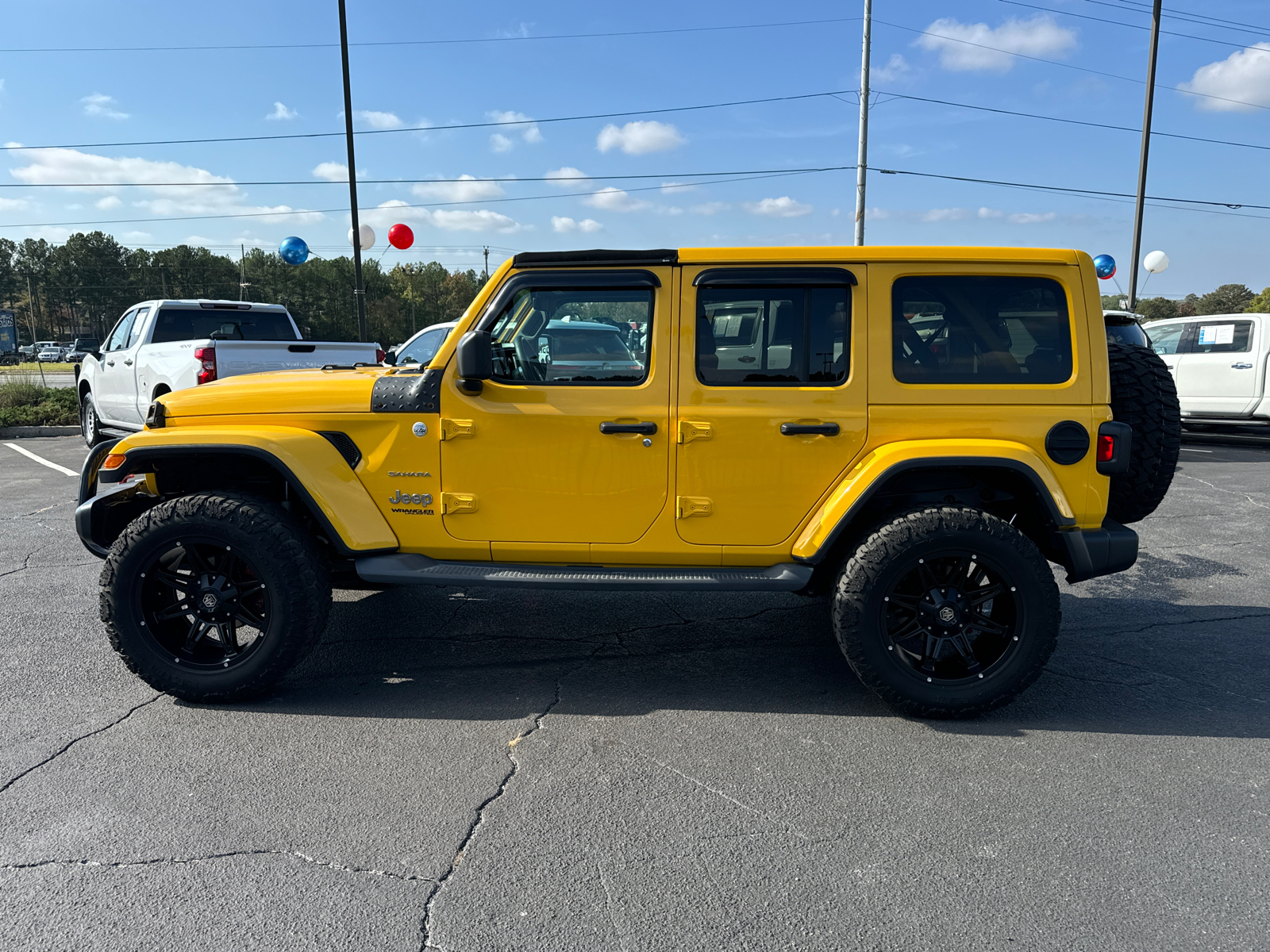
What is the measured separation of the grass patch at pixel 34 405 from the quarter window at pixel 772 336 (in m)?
14.9

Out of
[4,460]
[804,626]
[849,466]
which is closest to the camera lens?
[849,466]

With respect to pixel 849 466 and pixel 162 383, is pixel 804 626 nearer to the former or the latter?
pixel 849 466

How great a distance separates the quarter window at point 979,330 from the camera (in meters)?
3.60

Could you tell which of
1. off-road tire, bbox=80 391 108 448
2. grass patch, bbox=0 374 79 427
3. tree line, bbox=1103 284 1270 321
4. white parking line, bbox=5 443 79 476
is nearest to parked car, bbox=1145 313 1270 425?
white parking line, bbox=5 443 79 476

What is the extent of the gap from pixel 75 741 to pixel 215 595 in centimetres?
73

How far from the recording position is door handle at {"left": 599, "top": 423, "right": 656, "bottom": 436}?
359 centimetres

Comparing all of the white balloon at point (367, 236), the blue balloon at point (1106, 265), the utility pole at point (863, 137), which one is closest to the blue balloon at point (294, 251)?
the white balloon at point (367, 236)

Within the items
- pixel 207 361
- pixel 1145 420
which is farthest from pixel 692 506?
pixel 207 361

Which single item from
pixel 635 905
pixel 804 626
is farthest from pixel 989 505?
pixel 635 905

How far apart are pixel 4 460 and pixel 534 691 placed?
10.7 m

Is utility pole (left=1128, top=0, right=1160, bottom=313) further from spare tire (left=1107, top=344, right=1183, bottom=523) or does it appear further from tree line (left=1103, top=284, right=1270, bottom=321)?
tree line (left=1103, top=284, right=1270, bottom=321)

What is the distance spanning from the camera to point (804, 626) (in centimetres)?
476

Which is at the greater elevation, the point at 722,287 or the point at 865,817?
the point at 722,287

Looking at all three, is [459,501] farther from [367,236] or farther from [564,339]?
[367,236]
